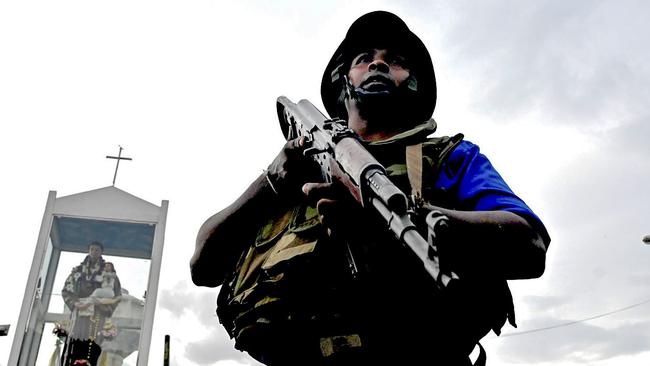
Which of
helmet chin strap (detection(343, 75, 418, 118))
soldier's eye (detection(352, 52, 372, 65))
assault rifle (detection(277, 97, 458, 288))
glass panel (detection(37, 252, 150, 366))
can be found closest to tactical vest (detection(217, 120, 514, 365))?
assault rifle (detection(277, 97, 458, 288))

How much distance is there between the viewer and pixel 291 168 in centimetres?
237

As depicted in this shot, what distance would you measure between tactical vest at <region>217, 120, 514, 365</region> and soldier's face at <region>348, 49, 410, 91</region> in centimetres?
44

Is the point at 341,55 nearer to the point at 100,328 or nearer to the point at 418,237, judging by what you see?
the point at 418,237

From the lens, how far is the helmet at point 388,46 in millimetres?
2810

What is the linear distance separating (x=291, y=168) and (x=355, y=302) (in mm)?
627

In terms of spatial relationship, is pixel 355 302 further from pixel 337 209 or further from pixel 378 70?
pixel 378 70

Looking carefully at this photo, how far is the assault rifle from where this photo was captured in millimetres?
1512

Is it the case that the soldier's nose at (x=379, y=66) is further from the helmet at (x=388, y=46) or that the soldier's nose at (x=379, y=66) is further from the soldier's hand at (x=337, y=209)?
the soldier's hand at (x=337, y=209)

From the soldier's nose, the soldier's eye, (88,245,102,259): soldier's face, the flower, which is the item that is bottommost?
the soldier's nose

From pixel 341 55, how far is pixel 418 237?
1554 millimetres

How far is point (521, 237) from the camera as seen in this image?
6.22ft

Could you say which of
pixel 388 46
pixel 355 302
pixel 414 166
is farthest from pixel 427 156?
pixel 388 46

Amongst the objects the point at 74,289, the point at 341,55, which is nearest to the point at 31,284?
the point at 74,289

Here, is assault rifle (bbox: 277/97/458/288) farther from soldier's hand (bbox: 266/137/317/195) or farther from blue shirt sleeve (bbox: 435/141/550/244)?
blue shirt sleeve (bbox: 435/141/550/244)
